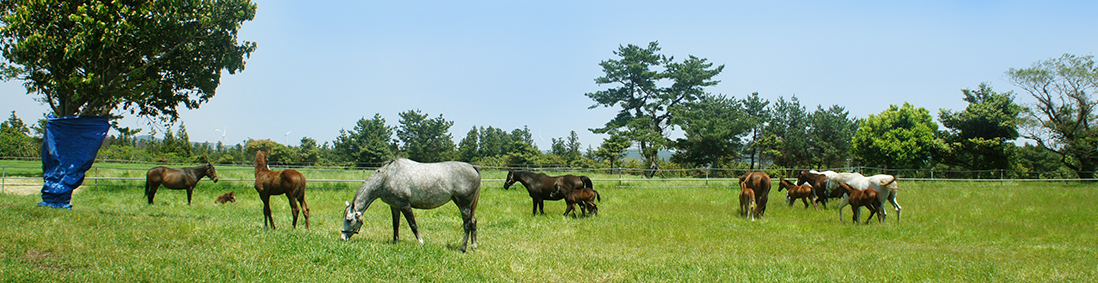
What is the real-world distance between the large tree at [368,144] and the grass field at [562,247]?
125ft

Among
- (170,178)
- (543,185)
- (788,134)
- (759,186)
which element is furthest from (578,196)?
(788,134)

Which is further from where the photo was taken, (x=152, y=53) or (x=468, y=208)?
(x=152, y=53)

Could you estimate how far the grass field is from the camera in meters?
5.29

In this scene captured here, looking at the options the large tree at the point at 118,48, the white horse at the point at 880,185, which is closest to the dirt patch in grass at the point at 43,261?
the large tree at the point at 118,48

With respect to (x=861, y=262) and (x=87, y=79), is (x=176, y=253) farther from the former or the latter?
(x=87, y=79)

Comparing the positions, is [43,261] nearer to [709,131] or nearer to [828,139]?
[709,131]

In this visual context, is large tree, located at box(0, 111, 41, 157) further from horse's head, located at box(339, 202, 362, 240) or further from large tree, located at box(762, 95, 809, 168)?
large tree, located at box(762, 95, 809, 168)

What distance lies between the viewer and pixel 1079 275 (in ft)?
20.9

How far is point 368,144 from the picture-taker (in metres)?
53.2

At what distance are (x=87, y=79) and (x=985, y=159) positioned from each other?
145ft

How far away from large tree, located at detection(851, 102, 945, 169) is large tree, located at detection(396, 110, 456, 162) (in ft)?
131

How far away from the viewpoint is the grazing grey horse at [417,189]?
289 inches

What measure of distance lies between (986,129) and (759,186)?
1146 inches

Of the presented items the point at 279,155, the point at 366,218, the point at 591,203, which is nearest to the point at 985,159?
the point at 591,203
